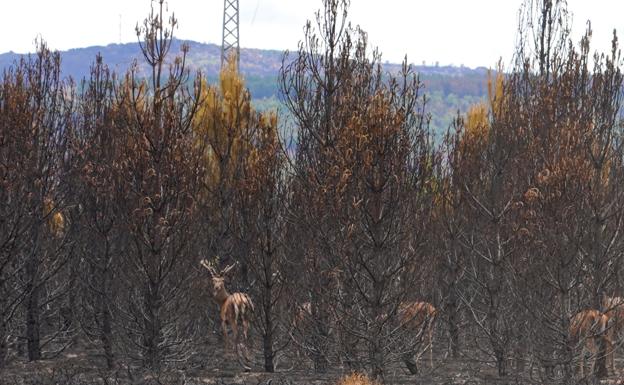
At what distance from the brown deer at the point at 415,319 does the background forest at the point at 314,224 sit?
116 mm

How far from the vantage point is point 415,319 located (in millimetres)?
19156

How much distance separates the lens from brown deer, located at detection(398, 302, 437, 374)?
15781mm

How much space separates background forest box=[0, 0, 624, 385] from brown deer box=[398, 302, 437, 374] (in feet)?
0.38

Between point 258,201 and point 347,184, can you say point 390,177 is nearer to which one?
point 347,184

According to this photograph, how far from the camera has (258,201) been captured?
20.0 m

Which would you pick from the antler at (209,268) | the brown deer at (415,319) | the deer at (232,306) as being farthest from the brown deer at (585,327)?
the antler at (209,268)

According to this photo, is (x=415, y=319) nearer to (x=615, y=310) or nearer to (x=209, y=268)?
(x=615, y=310)

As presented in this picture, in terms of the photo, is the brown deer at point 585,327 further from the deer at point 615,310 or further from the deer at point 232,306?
the deer at point 232,306

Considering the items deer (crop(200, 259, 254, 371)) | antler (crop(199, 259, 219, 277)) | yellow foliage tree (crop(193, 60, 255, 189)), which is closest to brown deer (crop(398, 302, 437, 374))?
deer (crop(200, 259, 254, 371))

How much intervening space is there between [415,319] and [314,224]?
4.31 meters

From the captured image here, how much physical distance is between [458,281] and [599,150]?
7.57 meters

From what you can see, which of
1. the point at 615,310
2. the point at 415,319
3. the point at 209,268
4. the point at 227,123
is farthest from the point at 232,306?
the point at 615,310

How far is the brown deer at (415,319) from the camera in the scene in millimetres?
15781

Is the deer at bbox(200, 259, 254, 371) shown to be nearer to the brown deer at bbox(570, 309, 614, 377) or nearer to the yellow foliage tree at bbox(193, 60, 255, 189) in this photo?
the yellow foliage tree at bbox(193, 60, 255, 189)
